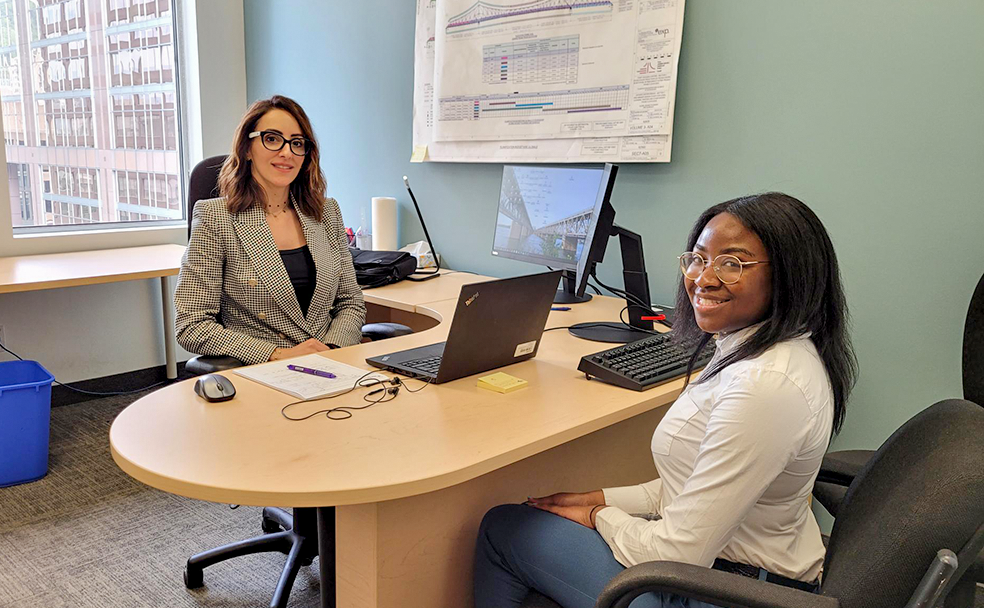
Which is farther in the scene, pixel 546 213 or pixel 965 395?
pixel 546 213

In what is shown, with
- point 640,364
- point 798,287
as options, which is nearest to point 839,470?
point 640,364

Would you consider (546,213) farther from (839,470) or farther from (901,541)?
(901,541)

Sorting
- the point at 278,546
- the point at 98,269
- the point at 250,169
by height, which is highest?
the point at 250,169

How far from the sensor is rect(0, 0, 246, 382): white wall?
11.1 feet

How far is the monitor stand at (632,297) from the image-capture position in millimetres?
2135

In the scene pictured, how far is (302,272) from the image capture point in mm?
2332

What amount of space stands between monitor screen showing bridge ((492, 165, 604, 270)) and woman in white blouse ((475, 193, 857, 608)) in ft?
3.37

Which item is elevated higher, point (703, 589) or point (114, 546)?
point (703, 589)

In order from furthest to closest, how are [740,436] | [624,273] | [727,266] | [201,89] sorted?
1. [201,89]
2. [624,273]
3. [727,266]
4. [740,436]

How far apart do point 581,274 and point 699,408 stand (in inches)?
34.4

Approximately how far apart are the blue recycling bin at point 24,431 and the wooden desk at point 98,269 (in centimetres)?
36

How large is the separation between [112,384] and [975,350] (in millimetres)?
3588

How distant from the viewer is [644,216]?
264cm

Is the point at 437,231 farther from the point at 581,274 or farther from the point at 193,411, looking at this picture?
the point at 193,411
